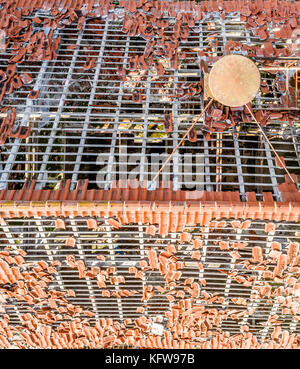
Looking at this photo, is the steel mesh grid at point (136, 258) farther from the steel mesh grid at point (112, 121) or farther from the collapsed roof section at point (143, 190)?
the steel mesh grid at point (112, 121)

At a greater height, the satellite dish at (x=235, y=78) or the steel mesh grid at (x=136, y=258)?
the satellite dish at (x=235, y=78)

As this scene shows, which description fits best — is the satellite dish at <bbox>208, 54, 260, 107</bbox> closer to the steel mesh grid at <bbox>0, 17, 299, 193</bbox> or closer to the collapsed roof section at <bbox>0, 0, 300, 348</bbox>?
the collapsed roof section at <bbox>0, 0, 300, 348</bbox>

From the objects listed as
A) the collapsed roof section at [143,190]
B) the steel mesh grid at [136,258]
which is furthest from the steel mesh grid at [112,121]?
the steel mesh grid at [136,258]

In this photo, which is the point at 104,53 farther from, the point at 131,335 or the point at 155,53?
the point at 131,335

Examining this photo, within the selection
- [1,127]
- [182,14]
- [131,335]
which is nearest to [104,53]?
[182,14]

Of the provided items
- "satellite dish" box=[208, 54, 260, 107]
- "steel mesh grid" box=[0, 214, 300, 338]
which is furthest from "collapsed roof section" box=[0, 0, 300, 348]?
"satellite dish" box=[208, 54, 260, 107]
